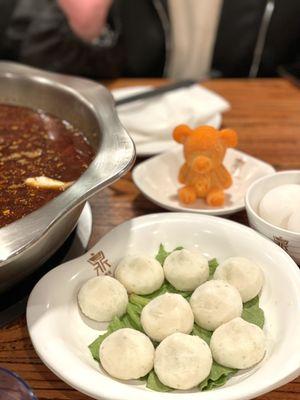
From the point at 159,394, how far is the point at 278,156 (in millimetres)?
1075

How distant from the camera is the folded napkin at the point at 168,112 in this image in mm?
1791

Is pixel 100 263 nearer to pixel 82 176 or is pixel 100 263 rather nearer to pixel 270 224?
pixel 82 176

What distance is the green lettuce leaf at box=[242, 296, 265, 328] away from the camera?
1.06 meters

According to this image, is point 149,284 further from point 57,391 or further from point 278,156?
point 278,156

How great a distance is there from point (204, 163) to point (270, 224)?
276mm

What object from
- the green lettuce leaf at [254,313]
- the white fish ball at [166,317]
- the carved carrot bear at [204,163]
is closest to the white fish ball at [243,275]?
the green lettuce leaf at [254,313]

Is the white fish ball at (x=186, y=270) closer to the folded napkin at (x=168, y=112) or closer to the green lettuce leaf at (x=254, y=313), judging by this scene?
the green lettuce leaf at (x=254, y=313)

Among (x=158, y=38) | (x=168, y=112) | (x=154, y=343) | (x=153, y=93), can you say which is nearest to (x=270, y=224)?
(x=154, y=343)

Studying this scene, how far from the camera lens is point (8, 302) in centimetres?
115

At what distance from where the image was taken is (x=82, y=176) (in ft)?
3.51

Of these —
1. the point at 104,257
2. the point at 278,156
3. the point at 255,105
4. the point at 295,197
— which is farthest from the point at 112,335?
the point at 255,105

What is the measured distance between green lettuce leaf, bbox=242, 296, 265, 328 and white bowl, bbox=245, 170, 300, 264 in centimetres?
15

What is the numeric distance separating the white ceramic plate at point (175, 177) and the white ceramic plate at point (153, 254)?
19 cm

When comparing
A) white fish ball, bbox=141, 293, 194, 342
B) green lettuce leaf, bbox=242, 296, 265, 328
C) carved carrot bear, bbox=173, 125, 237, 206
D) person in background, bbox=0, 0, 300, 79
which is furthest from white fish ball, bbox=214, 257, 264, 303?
person in background, bbox=0, 0, 300, 79
